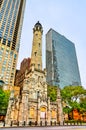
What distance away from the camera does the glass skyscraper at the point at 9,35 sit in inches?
3645

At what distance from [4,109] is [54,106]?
16.7 m

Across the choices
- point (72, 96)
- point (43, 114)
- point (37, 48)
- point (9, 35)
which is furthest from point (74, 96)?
point (9, 35)

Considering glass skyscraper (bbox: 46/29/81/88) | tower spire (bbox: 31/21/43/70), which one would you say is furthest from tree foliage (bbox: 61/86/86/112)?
glass skyscraper (bbox: 46/29/81/88)

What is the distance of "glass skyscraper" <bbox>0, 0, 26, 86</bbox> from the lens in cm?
9259

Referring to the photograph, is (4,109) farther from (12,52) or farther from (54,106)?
(12,52)

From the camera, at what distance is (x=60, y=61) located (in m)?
128

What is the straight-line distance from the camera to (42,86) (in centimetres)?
4325

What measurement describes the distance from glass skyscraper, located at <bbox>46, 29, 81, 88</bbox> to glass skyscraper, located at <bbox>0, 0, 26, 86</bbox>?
116ft

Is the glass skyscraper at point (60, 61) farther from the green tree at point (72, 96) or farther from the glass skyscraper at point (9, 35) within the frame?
the green tree at point (72, 96)

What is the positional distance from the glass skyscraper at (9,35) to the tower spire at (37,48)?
4362cm

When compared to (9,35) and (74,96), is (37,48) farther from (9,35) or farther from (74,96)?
(9,35)

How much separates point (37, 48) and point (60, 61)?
266 feet

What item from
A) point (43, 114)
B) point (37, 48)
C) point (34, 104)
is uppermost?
point (37, 48)

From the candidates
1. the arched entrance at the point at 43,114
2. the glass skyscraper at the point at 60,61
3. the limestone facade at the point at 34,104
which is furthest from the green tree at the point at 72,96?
the glass skyscraper at the point at 60,61
